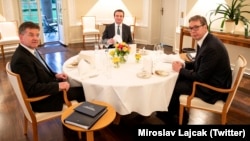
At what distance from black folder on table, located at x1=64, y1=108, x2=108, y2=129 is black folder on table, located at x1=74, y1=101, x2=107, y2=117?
0.09 ft

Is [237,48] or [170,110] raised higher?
[237,48]

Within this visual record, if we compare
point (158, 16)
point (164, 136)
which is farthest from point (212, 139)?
point (158, 16)

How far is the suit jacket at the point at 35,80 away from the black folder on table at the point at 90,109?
419mm

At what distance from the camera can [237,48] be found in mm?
4598

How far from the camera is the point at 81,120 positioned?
69.3 inches

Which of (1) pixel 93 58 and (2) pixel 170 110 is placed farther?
(2) pixel 170 110

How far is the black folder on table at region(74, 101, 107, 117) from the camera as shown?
6.00 ft

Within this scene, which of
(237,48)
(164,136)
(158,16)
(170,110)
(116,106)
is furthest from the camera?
(158,16)

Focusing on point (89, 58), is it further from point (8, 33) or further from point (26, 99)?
point (8, 33)

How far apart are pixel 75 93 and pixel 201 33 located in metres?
1.48

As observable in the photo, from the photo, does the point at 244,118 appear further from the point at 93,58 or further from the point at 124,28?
the point at 124,28

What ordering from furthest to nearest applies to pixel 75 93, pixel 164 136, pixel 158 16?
pixel 158 16, pixel 75 93, pixel 164 136

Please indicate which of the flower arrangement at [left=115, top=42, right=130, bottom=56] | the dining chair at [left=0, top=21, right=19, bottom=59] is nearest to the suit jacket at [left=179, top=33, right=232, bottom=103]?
the flower arrangement at [left=115, top=42, right=130, bottom=56]

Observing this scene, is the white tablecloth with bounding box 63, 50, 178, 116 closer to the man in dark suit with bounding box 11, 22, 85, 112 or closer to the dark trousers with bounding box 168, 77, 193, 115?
the dark trousers with bounding box 168, 77, 193, 115
